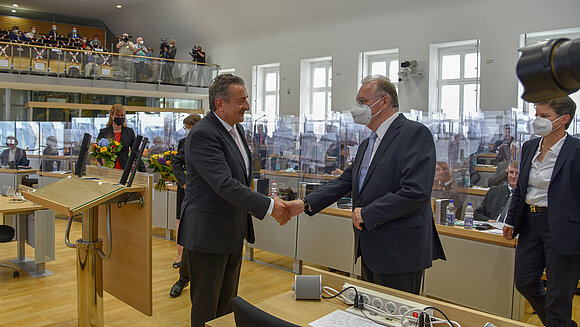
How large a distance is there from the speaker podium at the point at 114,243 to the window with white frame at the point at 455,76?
10.0m

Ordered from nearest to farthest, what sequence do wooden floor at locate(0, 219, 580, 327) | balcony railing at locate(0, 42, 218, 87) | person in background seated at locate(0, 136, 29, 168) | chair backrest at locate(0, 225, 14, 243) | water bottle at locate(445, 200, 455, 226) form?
wooden floor at locate(0, 219, 580, 327) < water bottle at locate(445, 200, 455, 226) < chair backrest at locate(0, 225, 14, 243) < person in background seated at locate(0, 136, 29, 168) < balcony railing at locate(0, 42, 218, 87)

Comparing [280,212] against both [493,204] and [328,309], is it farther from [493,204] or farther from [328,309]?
[493,204]

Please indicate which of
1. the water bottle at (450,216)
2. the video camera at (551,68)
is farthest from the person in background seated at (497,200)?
the video camera at (551,68)

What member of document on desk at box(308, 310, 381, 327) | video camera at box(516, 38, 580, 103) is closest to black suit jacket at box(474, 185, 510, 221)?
document on desk at box(308, 310, 381, 327)

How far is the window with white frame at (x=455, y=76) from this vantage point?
11.5m

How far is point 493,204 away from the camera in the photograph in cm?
462

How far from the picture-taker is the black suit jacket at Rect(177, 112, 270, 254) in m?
2.43

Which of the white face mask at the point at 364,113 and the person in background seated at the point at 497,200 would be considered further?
the person in background seated at the point at 497,200

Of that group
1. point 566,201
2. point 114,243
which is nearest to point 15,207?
point 114,243

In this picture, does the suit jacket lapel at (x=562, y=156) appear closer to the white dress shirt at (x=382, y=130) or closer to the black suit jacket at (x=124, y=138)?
the white dress shirt at (x=382, y=130)

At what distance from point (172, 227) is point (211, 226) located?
13.0 feet

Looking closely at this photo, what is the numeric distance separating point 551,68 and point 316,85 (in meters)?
14.4

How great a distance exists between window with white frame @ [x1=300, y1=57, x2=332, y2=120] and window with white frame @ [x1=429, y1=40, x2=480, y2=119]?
3.44 meters

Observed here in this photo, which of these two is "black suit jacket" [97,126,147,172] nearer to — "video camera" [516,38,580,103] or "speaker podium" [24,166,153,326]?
"speaker podium" [24,166,153,326]
